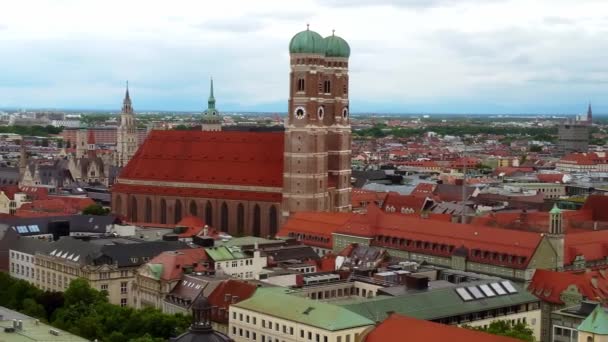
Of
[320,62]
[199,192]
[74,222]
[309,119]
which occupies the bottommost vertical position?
[74,222]

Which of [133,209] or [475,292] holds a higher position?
[475,292]

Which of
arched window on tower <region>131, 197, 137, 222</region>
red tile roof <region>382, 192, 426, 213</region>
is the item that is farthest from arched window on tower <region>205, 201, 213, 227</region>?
red tile roof <region>382, 192, 426, 213</region>

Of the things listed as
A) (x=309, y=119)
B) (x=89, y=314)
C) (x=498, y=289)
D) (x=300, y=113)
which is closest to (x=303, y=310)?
(x=498, y=289)

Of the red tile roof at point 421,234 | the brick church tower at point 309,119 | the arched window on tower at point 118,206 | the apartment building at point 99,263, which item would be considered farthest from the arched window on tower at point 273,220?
the apartment building at point 99,263

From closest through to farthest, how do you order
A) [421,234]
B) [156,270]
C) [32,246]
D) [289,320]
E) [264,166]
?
[289,320] < [156,270] < [32,246] < [421,234] < [264,166]

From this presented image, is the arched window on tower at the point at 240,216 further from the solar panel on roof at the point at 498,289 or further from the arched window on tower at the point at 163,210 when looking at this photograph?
the solar panel on roof at the point at 498,289

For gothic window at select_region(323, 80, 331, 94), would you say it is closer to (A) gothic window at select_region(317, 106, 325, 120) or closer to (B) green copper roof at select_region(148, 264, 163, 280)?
(A) gothic window at select_region(317, 106, 325, 120)

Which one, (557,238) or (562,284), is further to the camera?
(557,238)

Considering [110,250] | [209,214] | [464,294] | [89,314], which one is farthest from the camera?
[209,214]

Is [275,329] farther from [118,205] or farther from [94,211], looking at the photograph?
[118,205]
